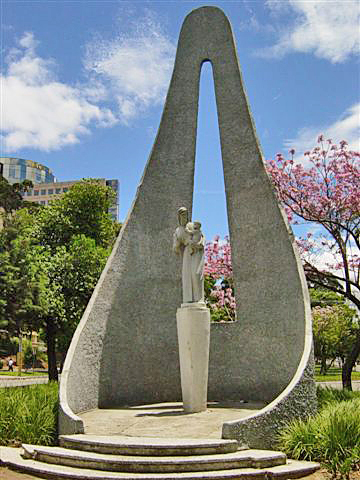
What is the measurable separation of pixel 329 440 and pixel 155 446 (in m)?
2.32

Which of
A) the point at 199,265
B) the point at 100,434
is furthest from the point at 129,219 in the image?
the point at 100,434

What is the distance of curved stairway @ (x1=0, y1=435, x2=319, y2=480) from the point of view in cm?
592

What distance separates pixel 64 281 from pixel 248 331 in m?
9.81

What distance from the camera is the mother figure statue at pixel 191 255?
914 centimetres

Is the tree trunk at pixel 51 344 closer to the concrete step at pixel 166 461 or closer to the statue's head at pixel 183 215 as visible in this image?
the statue's head at pixel 183 215

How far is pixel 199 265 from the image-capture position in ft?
30.4

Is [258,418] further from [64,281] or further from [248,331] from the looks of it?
[64,281]

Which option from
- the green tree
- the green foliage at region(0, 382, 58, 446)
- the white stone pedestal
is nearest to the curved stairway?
the green foliage at region(0, 382, 58, 446)

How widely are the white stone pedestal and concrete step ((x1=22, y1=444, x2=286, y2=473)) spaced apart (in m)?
2.23

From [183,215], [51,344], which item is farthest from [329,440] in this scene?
[51,344]

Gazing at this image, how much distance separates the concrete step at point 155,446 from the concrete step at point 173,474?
412 mm

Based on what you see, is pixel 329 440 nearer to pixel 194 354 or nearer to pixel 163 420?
pixel 163 420

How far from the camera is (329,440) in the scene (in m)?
6.50

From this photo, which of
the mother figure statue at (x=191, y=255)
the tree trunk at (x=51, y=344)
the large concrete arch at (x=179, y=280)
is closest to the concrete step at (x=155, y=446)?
the large concrete arch at (x=179, y=280)
